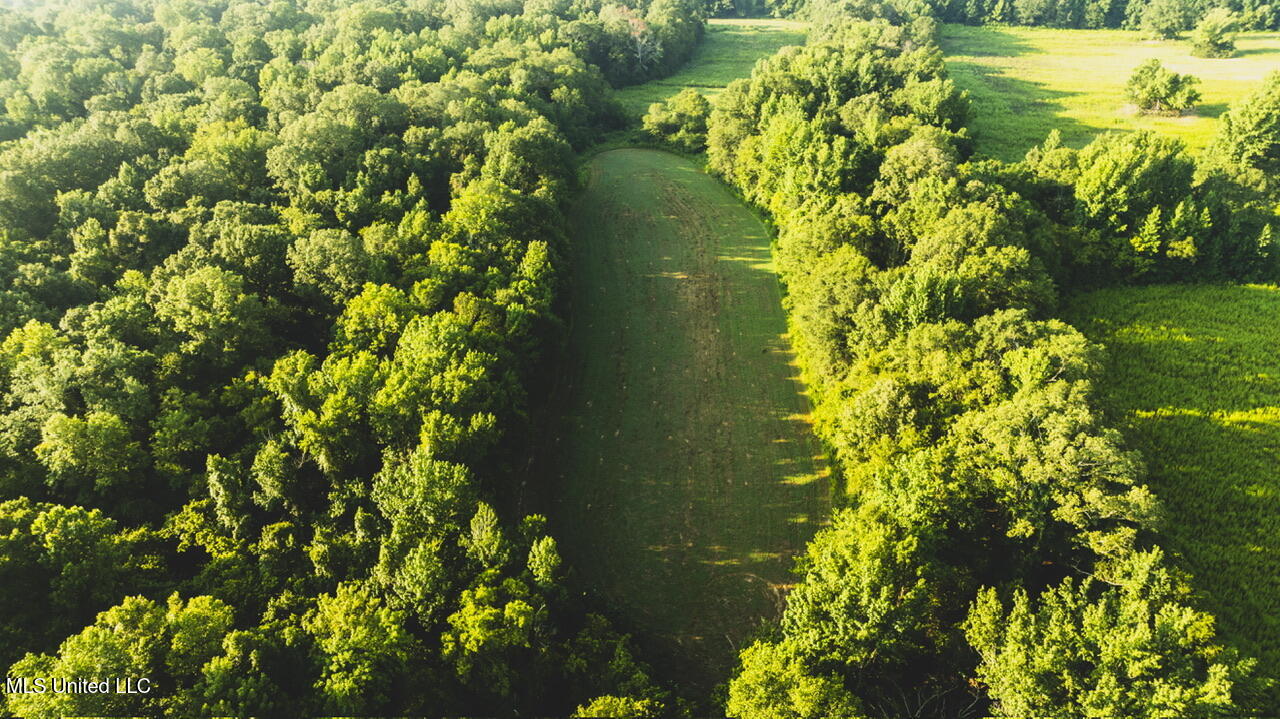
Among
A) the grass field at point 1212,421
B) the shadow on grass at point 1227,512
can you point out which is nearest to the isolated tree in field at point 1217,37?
the grass field at point 1212,421

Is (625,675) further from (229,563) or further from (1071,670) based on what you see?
(229,563)

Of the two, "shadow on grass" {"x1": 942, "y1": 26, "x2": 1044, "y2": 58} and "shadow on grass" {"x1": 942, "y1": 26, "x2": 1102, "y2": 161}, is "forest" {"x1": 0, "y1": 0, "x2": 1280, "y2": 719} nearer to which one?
"shadow on grass" {"x1": 942, "y1": 26, "x2": 1102, "y2": 161}

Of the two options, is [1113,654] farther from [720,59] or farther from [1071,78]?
[720,59]

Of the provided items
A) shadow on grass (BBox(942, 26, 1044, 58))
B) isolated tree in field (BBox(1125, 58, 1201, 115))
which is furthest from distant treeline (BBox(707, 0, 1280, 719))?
shadow on grass (BBox(942, 26, 1044, 58))

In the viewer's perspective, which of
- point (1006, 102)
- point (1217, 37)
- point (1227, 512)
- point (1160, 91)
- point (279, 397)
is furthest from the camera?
point (1217, 37)

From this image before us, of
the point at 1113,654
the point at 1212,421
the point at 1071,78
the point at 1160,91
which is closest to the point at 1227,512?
the point at 1212,421

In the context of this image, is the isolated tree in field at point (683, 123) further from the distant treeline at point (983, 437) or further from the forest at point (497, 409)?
the distant treeline at point (983, 437)
